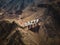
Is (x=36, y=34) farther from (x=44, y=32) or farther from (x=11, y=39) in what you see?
(x=11, y=39)

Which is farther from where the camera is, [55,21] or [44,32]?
[55,21]

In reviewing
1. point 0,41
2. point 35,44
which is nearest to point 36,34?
point 35,44

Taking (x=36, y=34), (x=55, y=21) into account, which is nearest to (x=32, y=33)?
(x=36, y=34)

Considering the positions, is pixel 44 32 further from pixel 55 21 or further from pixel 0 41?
pixel 0 41

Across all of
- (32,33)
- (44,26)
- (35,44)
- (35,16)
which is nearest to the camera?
(35,44)

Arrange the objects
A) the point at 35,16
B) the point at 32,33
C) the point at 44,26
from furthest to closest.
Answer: the point at 35,16 < the point at 44,26 < the point at 32,33

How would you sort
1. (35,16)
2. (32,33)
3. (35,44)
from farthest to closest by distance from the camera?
(35,16), (32,33), (35,44)

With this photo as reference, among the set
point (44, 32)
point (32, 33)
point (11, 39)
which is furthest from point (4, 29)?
point (44, 32)

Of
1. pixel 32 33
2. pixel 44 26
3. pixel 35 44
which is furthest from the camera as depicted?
pixel 44 26

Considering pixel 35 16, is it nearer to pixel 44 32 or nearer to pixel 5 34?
pixel 44 32

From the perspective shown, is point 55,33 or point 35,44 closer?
point 35,44
